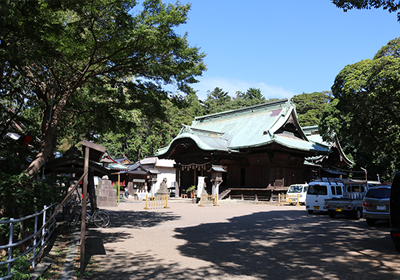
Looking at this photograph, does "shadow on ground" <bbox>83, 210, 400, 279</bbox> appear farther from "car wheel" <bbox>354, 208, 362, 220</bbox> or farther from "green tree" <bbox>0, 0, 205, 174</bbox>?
"green tree" <bbox>0, 0, 205, 174</bbox>

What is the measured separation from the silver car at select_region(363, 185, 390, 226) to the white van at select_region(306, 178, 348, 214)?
4.59 metres

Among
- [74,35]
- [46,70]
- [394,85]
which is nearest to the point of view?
[74,35]

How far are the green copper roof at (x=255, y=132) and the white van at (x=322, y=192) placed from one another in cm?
882

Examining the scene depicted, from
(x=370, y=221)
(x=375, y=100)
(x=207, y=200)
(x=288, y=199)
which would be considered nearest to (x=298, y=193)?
(x=288, y=199)

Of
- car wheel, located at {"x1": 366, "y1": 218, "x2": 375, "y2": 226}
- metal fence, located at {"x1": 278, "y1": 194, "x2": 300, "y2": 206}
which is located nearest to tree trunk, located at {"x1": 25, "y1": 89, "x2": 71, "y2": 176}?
car wheel, located at {"x1": 366, "y1": 218, "x2": 375, "y2": 226}

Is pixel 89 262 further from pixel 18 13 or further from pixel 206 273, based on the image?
pixel 18 13

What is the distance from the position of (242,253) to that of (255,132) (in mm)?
24404

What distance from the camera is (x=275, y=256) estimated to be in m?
8.02

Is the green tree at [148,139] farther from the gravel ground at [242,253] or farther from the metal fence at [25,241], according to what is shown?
the metal fence at [25,241]

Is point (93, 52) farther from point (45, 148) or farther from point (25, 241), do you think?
point (25, 241)

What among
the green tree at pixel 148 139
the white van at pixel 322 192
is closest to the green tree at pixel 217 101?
the green tree at pixel 148 139

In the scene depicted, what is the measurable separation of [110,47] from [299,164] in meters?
26.2

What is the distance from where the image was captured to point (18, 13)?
7.21 meters

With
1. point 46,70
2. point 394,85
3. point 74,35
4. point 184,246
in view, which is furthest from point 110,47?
point 394,85
